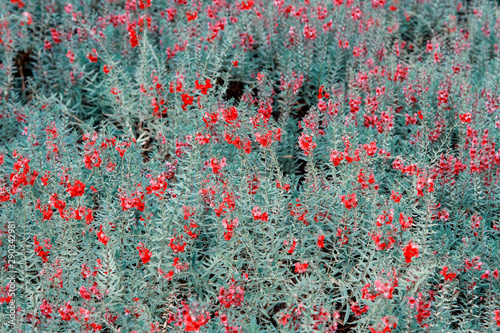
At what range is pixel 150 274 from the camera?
3.65 meters

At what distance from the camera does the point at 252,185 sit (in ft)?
13.3

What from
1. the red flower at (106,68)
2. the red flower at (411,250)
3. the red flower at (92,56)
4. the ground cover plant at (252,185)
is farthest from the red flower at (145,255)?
the red flower at (92,56)

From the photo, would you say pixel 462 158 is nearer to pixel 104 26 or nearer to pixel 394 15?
pixel 394 15

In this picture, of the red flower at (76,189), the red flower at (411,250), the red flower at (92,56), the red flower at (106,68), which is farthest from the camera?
the red flower at (92,56)

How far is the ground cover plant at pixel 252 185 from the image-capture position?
3.52 meters

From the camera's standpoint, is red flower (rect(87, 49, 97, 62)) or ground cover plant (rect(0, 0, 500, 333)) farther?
red flower (rect(87, 49, 97, 62))

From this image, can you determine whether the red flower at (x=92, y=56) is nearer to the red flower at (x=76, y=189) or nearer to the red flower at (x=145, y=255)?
the red flower at (x=76, y=189)

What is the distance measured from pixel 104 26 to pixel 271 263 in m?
3.48

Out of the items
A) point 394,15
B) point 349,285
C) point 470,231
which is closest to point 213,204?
point 349,285

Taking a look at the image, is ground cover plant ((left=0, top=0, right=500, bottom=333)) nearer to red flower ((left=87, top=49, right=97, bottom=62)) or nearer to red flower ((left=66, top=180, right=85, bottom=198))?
red flower ((left=66, top=180, right=85, bottom=198))

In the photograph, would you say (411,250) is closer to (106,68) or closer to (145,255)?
(145,255)

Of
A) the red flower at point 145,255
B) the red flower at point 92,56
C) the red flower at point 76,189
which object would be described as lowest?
the red flower at point 145,255

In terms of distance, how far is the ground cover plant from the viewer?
3.52 meters

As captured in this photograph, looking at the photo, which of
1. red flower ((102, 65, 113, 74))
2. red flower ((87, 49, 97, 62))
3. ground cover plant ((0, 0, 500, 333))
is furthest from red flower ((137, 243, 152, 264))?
red flower ((87, 49, 97, 62))
